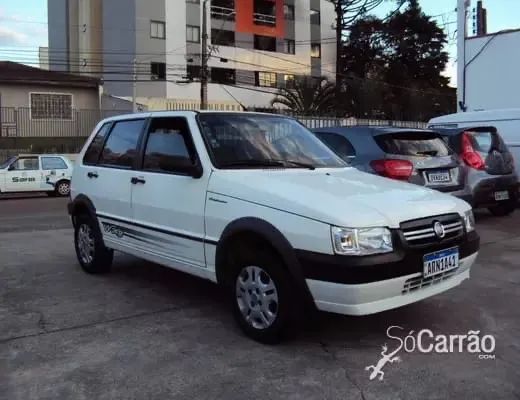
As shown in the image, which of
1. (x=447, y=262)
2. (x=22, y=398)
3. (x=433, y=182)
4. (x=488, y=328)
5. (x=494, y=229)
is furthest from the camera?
(x=494, y=229)

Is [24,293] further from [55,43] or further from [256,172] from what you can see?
[55,43]

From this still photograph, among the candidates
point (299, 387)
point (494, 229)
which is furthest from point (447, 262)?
point (494, 229)

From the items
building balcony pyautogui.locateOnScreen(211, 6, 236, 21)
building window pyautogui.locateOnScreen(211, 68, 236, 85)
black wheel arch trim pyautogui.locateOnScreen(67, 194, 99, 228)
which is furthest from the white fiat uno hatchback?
building balcony pyautogui.locateOnScreen(211, 6, 236, 21)

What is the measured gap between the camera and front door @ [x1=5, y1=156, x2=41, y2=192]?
1920 cm

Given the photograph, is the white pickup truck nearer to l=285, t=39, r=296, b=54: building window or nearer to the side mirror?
the side mirror

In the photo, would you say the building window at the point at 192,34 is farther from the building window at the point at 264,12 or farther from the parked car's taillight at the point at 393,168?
the parked car's taillight at the point at 393,168

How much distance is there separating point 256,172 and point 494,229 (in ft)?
19.7

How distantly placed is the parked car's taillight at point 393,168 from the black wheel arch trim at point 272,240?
12.4 ft

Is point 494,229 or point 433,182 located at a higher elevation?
point 433,182

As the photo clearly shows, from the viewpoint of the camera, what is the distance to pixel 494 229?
9.49 metres

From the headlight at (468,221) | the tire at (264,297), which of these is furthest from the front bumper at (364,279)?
Answer: the headlight at (468,221)

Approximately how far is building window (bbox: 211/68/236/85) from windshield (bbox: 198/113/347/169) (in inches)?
1716

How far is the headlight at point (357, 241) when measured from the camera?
12.9ft

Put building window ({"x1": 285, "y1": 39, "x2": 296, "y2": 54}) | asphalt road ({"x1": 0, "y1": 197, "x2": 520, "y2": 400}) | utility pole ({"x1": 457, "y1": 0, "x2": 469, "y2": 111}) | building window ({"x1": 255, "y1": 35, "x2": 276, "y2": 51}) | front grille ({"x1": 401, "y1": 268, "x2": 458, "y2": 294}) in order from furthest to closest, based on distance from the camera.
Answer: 1. building window ({"x1": 285, "y1": 39, "x2": 296, "y2": 54})
2. building window ({"x1": 255, "y1": 35, "x2": 276, "y2": 51})
3. utility pole ({"x1": 457, "y1": 0, "x2": 469, "y2": 111})
4. front grille ({"x1": 401, "y1": 268, "x2": 458, "y2": 294})
5. asphalt road ({"x1": 0, "y1": 197, "x2": 520, "y2": 400})
